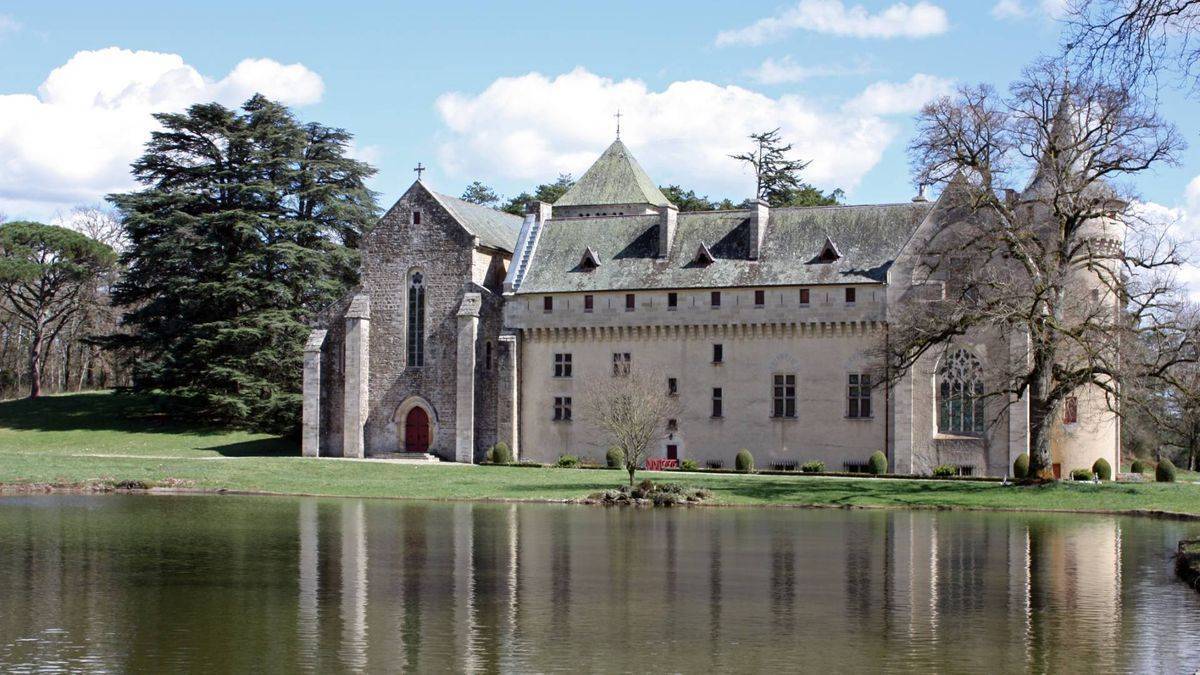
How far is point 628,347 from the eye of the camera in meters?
56.7

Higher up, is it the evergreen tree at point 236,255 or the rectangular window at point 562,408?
the evergreen tree at point 236,255

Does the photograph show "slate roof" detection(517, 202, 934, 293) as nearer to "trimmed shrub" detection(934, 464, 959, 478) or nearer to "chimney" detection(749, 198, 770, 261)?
"chimney" detection(749, 198, 770, 261)

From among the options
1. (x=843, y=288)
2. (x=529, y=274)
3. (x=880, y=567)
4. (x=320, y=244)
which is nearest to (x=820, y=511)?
(x=880, y=567)

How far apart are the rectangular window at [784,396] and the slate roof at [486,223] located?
14.2 meters

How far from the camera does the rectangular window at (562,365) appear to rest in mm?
57688

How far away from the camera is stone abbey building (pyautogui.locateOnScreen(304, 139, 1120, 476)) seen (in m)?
51.4

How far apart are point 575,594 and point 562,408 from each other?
3591 cm

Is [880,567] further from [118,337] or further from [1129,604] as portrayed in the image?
[118,337]

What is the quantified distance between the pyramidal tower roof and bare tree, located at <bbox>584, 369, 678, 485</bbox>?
15.0m

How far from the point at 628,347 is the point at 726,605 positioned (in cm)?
3609

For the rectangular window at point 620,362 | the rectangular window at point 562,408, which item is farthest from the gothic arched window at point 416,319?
the rectangular window at point 620,362

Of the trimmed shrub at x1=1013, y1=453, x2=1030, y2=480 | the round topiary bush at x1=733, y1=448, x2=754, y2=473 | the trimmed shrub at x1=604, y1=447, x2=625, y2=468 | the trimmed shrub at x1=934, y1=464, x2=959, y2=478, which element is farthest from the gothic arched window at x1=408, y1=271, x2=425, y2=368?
the trimmed shrub at x1=1013, y1=453, x2=1030, y2=480

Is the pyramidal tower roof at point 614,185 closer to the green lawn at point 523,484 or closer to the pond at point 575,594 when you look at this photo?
the green lawn at point 523,484

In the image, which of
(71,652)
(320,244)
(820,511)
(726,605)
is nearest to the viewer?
(71,652)
